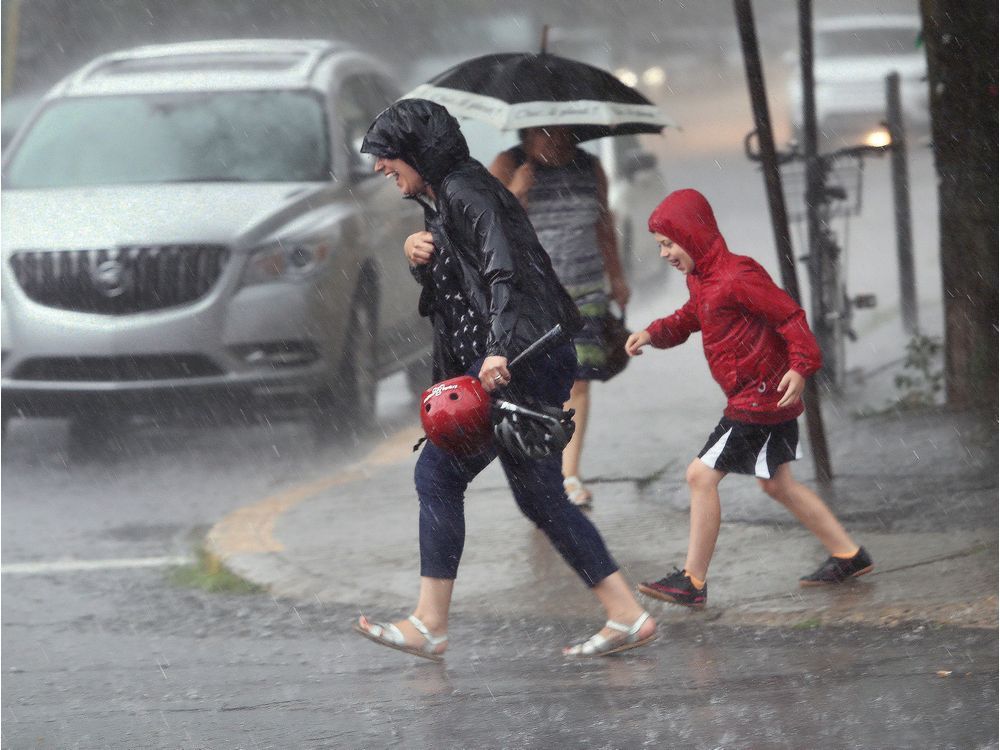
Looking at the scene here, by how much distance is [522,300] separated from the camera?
5195 millimetres

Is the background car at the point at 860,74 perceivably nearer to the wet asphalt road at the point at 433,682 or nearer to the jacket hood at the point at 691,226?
the wet asphalt road at the point at 433,682

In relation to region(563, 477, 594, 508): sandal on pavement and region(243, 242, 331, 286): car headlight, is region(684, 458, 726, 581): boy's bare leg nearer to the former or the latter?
region(563, 477, 594, 508): sandal on pavement

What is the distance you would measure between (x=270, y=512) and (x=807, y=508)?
2.94 m

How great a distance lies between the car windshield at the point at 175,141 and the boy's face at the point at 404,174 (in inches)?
182

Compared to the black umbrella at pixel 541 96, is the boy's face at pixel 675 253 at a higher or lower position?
lower

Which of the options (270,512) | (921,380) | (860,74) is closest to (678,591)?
(270,512)

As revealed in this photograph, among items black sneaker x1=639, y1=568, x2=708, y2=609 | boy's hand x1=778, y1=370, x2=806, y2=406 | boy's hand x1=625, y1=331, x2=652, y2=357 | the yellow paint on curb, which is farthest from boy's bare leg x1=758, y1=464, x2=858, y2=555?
the yellow paint on curb

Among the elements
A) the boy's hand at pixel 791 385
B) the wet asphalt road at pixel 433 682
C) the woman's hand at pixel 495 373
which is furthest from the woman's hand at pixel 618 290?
the woman's hand at pixel 495 373

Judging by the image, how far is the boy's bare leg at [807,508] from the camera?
601cm

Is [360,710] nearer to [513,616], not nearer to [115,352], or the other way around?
[513,616]

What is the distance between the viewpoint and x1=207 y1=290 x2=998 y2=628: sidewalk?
6.05 metres

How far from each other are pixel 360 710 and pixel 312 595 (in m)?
1.55

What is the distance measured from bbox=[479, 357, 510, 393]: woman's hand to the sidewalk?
1.29 m

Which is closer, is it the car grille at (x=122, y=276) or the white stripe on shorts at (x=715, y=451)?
the white stripe on shorts at (x=715, y=451)
